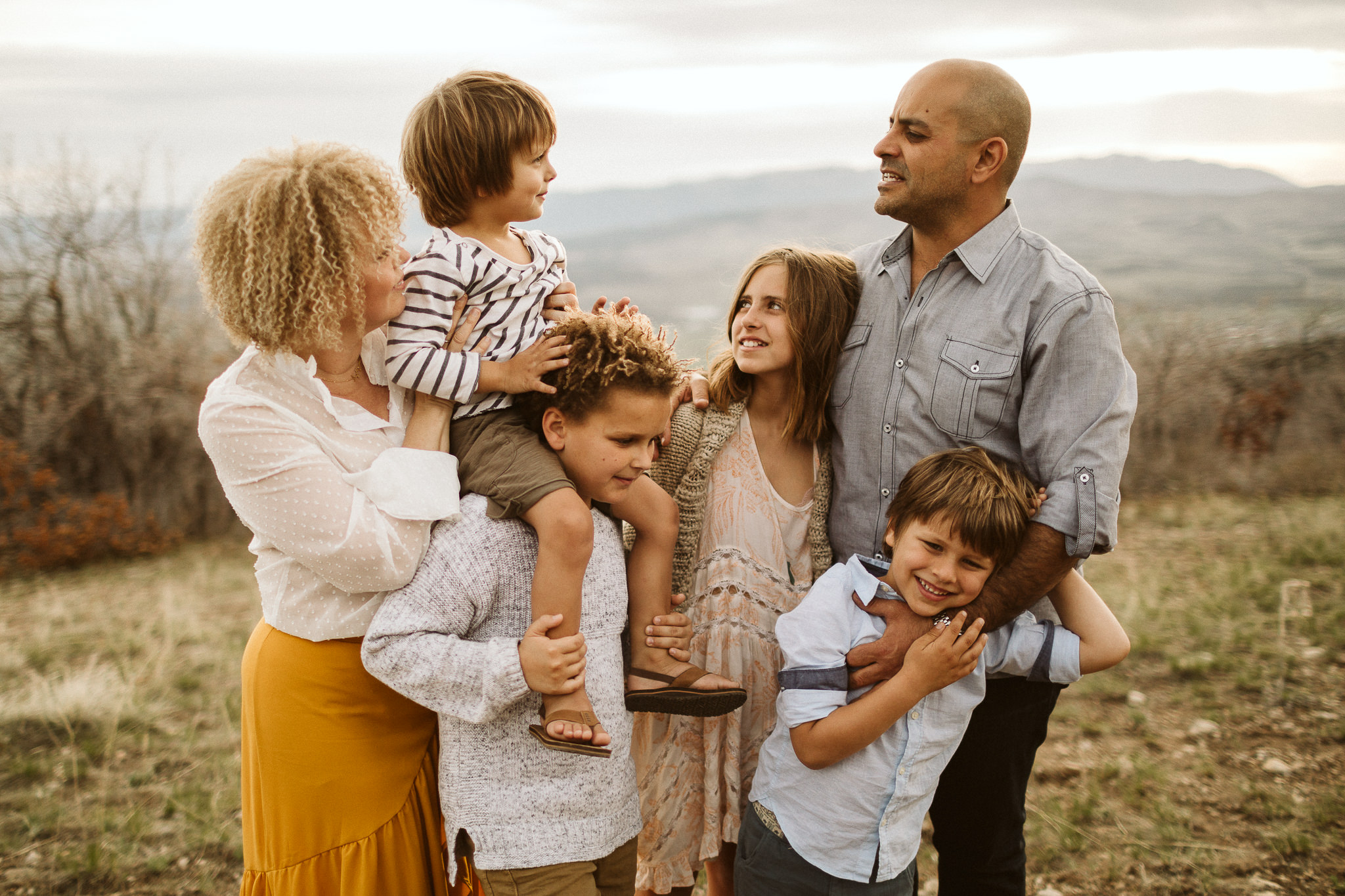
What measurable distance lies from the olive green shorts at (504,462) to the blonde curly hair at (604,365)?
9cm

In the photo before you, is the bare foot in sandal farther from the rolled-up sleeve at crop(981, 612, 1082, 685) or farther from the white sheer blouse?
the rolled-up sleeve at crop(981, 612, 1082, 685)

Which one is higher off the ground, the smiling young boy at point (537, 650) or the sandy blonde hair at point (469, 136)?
the sandy blonde hair at point (469, 136)

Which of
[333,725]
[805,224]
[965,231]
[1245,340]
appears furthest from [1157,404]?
[805,224]

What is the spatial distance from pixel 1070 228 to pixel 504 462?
2491 cm

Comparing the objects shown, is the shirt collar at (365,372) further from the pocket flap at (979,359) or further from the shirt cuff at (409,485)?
the pocket flap at (979,359)

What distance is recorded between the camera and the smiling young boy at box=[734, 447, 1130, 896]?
1922 millimetres

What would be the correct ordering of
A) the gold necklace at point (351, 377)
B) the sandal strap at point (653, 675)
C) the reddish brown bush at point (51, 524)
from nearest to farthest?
the gold necklace at point (351, 377), the sandal strap at point (653, 675), the reddish brown bush at point (51, 524)

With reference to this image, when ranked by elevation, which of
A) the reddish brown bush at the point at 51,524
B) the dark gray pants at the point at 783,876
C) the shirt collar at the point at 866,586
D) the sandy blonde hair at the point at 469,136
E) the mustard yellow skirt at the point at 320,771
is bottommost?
the reddish brown bush at the point at 51,524

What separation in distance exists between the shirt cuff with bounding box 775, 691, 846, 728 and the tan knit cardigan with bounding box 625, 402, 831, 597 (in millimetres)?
578

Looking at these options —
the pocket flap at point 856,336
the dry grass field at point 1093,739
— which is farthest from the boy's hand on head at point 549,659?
the dry grass field at point 1093,739

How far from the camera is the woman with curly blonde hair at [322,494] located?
178cm

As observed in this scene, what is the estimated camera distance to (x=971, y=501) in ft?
6.43

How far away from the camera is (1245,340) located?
9828 millimetres

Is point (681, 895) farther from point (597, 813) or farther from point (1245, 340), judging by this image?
point (1245, 340)
